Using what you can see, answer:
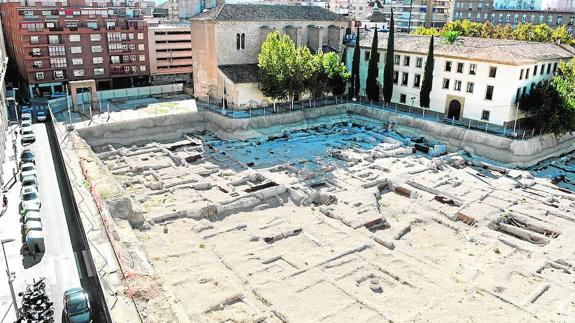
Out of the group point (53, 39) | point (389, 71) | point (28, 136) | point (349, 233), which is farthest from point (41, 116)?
point (389, 71)

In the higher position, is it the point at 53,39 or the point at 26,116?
the point at 53,39

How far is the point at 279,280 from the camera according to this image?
81.6 ft

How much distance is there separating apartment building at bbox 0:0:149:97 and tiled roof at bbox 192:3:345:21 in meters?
14.7

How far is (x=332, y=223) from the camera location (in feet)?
103

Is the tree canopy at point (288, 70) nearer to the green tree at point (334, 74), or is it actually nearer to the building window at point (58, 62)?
the green tree at point (334, 74)

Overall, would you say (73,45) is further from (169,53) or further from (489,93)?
(489,93)

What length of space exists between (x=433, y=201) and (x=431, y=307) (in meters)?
13.9

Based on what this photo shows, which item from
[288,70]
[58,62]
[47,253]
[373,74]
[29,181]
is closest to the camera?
[47,253]

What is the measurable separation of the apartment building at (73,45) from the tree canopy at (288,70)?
24.4 meters

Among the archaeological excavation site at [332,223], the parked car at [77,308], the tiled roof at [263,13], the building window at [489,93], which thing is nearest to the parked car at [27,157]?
the archaeological excavation site at [332,223]

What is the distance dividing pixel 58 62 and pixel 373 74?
4137 centimetres

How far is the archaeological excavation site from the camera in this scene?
2308cm

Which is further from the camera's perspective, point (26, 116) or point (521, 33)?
point (521, 33)

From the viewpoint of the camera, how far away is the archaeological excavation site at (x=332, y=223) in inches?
909
